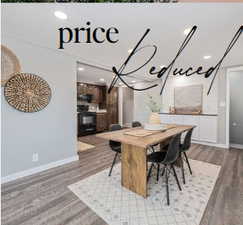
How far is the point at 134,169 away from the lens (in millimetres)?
1942

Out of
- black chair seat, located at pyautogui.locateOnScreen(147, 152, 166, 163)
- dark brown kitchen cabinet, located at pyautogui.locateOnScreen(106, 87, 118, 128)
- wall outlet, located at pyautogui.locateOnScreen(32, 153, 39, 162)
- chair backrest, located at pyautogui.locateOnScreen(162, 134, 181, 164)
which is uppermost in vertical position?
dark brown kitchen cabinet, located at pyautogui.locateOnScreen(106, 87, 118, 128)

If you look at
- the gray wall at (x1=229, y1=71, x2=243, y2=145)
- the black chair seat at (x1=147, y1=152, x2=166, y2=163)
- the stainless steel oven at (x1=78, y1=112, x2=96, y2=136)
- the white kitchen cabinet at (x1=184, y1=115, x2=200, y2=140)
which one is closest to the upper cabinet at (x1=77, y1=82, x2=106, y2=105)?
the stainless steel oven at (x1=78, y1=112, x2=96, y2=136)

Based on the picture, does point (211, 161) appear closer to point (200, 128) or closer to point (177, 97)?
point (200, 128)

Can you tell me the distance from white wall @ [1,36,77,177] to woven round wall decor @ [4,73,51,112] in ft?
0.27

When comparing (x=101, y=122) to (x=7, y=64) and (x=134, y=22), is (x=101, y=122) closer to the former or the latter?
(x=7, y=64)

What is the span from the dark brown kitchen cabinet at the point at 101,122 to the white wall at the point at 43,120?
3.06m

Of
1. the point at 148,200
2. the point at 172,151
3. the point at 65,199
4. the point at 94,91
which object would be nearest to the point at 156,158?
the point at 172,151

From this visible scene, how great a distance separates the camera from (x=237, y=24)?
1827 millimetres

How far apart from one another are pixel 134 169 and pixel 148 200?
400 mm

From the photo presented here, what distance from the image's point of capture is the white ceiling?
157 centimetres

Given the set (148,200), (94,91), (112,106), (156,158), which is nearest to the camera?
(148,200)

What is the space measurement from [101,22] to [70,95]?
164 centimetres

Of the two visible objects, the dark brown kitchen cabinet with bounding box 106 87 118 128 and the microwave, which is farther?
the dark brown kitchen cabinet with bounding box 106 87 118 128

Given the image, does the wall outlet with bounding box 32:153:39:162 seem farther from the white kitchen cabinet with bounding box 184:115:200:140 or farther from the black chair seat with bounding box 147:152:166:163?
the white kitchen cabinet with bounding box 184:115:200:140
